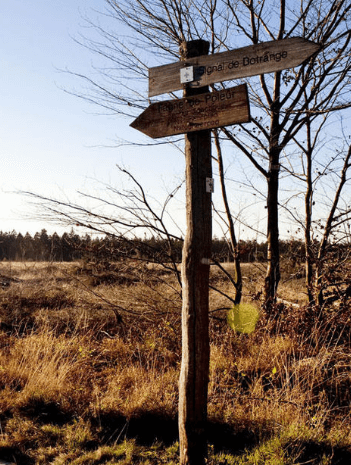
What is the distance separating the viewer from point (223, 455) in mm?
3006

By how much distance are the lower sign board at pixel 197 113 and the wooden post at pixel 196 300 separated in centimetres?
11

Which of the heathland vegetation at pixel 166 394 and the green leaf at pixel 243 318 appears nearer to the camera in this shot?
the heathland vegetation at pixel 166 394

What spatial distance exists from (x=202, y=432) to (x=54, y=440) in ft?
4.24

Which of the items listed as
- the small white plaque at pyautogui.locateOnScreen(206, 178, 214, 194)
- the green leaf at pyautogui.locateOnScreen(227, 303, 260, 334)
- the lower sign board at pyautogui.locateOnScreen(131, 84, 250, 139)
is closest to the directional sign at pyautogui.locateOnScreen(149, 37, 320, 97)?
the lower sign board at pyautogui.locateOnScreen(131, 84, 250, 139)

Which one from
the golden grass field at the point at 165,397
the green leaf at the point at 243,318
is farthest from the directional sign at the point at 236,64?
the green leaf at the point at 243,318

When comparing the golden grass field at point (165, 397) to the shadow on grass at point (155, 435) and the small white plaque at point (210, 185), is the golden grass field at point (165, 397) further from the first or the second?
the small white plaque at point (210, 185)

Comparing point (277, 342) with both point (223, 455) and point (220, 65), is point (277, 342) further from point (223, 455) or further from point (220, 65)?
point (220, 65)

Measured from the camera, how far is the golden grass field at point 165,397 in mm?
3115

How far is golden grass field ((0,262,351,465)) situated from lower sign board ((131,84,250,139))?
2.39 m

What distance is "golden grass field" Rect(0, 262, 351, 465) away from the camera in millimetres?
3115

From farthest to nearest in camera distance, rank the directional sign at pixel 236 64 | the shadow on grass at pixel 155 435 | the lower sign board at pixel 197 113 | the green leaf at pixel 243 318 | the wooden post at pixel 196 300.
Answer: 1. the green leaf at pixel 243 318
2. the shadow on grass at pixel 155 435
3. the wooden post at pixel 196 300
4. the lower sign board at pixel 197 113
5. the directional sign at pixel 236 64

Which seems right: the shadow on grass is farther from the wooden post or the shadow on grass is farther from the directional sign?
the directional sign

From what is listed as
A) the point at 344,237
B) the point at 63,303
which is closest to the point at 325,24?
the point at 344,237

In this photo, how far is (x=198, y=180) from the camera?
295 centimetres
